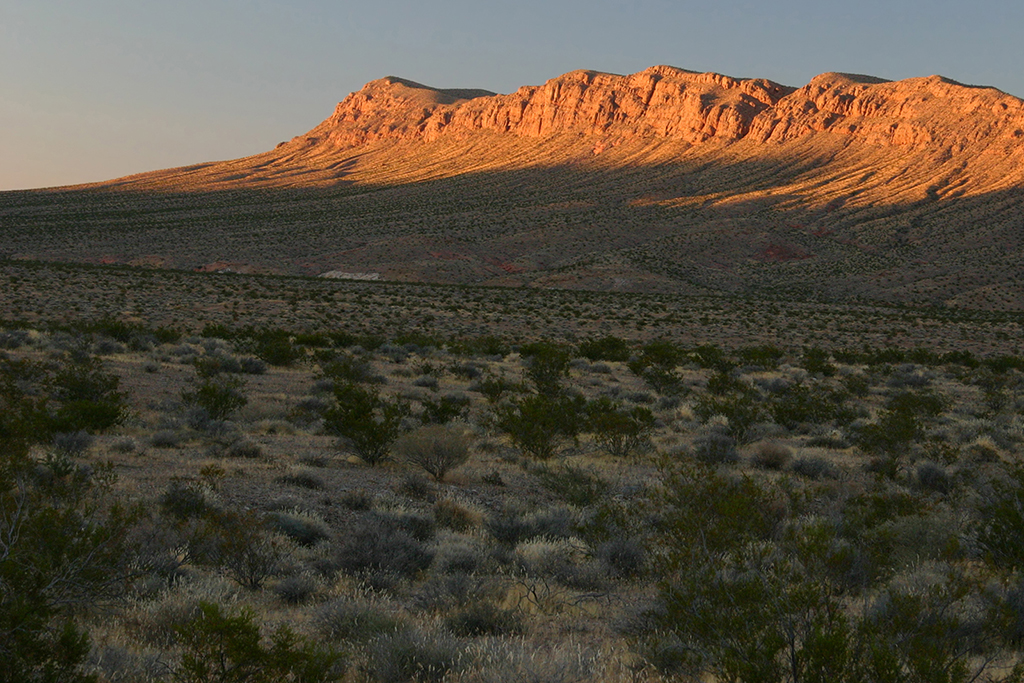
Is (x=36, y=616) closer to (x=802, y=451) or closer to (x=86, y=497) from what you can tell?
(x=86, y=497)

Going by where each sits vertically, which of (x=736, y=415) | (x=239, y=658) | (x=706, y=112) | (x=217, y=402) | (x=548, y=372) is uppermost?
(x=706, y=112)

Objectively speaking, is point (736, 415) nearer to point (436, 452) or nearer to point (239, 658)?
point (436, 452)

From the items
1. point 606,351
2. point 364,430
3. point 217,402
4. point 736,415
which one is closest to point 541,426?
point 364,430

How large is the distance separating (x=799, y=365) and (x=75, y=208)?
320ft

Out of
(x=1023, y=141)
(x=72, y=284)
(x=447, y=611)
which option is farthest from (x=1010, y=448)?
(x=1023, y=141)

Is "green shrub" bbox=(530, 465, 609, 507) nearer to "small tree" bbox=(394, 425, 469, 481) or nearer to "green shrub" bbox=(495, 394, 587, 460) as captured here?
"green shrub" bbox=(495, 394, 587, 460)

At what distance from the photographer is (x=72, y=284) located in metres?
38.7

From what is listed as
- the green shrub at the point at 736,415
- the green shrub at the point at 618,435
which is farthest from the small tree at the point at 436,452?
the green shrub at the point at 736,415

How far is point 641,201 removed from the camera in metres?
92.0

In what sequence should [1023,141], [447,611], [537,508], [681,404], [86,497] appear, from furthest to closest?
[1023,141], [681,404], [537,508], [86,497], [447,611]

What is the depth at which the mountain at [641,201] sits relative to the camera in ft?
225

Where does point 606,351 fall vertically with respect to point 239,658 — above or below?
below

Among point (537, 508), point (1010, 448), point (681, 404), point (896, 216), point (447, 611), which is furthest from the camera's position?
point (896, 216)

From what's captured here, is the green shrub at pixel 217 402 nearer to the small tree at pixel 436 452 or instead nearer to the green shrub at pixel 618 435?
the small tree at pixel 436 452
